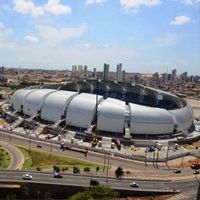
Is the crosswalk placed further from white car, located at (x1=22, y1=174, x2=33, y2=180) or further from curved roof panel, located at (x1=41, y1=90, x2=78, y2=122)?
curved roof panel, located at (x1=41, y1=90, x2=78, y2=122)

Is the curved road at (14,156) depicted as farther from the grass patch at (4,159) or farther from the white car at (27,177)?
the white car at (27,177)

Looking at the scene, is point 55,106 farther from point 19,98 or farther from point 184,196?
point 184,196

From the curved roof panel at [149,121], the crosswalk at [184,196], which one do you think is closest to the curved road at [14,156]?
the crosswalk at [184,196]

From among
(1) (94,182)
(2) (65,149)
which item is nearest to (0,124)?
(2) (65,149)

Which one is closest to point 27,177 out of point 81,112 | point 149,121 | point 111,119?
point 111,119

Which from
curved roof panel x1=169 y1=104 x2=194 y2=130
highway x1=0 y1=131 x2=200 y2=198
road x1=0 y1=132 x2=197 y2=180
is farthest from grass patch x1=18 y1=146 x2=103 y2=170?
curved roof panel x1=169 y1=104 x2=194 y2=130
